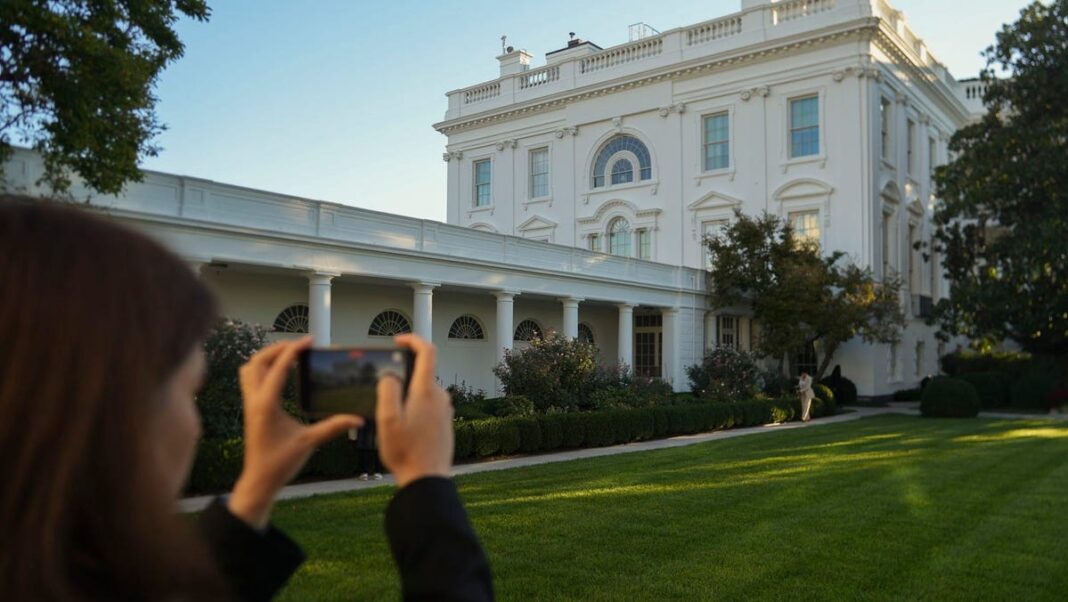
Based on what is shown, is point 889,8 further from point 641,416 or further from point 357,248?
point 357,248

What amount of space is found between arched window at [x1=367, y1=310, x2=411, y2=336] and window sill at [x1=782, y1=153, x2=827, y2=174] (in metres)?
18.2

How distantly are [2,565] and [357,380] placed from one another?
26.2 inches

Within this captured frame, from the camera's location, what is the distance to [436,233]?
772 inches

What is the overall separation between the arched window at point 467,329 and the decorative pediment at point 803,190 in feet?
48.9

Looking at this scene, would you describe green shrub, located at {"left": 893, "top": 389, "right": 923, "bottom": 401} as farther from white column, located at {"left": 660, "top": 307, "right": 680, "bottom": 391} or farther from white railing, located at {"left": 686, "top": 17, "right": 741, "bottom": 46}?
white railing, located at {"left": 686, "top": 17, "right": 741, "bottom": 46}

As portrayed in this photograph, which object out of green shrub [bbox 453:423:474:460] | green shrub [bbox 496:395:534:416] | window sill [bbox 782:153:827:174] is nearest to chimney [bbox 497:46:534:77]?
window sill [bbox 782:153:827:174]

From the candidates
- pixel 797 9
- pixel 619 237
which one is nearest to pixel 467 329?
pixel 619 237

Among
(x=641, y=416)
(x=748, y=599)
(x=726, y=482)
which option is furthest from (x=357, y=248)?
(x=748, y=599)

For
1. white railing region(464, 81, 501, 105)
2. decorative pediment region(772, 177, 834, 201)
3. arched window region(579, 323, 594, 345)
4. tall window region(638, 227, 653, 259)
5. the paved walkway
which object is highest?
white railing region(464, 81, 501, 105)

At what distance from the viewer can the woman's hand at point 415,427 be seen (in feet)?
4.17

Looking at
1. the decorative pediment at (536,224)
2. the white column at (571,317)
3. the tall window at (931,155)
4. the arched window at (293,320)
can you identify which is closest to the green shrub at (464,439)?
the arched window at (293,320)

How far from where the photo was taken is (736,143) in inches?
1328

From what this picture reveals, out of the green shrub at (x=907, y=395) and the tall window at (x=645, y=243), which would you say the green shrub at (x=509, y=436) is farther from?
the green shrub at (x=907, y=395)

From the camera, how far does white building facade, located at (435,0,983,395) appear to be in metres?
31.1
